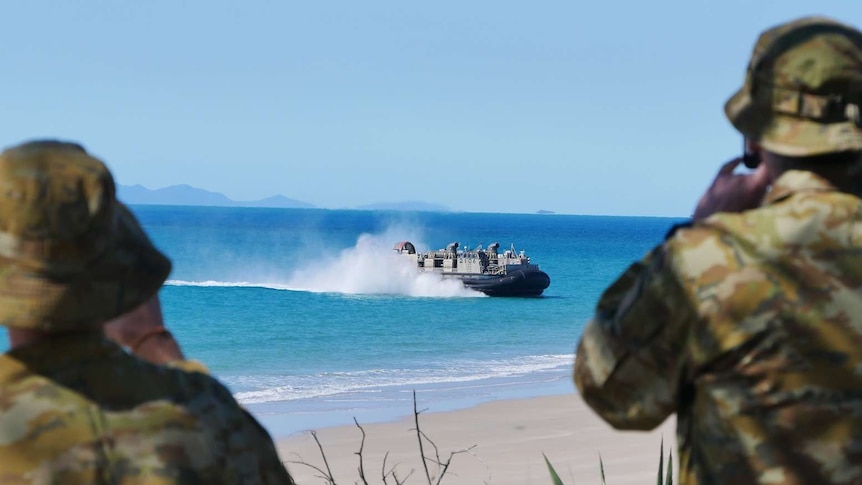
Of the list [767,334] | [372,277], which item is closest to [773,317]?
[767,334]

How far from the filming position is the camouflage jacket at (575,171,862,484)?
1.98 m

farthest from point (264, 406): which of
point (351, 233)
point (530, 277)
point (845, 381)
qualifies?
point (351, 233)

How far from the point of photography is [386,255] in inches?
2461

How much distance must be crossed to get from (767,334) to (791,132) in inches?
14.6

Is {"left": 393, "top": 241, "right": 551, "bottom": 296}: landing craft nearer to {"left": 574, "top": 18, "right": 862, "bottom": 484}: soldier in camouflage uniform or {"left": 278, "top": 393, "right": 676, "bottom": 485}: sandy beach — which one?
{"left": 278, "top": 393, "right": 676, "bottom": 485}: sandy beach

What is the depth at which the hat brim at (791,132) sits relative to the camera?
2.03 meters

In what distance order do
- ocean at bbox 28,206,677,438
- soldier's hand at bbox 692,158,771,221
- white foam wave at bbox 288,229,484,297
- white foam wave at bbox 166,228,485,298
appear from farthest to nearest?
white foam wave at bbox 166,228,485,298 → white foam wave at bbox 288,229,484,297 → ocean at bbox 28,206,677,438 → soldier's hand at bbox 692,158,771,221

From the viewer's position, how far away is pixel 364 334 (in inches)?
1518

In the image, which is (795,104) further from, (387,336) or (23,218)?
(387,336)

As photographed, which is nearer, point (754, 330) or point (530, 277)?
point (754, 330)

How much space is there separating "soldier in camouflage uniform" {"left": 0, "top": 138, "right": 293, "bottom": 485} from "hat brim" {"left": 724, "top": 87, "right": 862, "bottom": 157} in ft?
3.50

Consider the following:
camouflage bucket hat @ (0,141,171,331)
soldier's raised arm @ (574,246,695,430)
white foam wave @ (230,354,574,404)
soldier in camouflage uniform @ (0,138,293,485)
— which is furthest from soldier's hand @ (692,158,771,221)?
white foam wave @ (230,354,574,404)

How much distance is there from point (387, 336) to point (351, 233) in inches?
4264

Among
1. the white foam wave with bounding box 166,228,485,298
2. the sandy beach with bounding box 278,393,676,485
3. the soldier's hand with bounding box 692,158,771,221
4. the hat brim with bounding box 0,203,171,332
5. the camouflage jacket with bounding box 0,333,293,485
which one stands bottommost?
the white foam wave with bounding box 166,228,485,298
